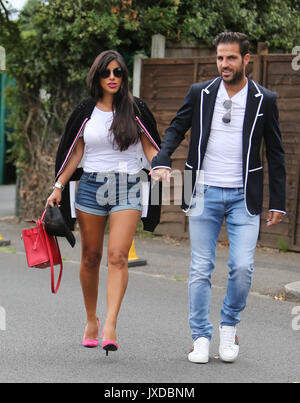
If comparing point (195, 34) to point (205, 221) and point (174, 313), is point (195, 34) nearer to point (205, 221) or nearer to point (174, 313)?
point (174, 313)

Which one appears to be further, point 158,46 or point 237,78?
point 158,46

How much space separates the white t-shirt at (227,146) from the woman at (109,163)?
1.66 feet

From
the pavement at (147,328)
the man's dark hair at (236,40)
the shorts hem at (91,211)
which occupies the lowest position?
the pavement at (147,328)

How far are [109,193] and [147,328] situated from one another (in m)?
1.44

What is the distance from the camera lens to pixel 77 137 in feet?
17.1

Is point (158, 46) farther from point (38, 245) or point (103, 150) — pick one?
point (38, 245)

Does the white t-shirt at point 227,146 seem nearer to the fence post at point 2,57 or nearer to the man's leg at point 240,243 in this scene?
the man's leg at point 240,243

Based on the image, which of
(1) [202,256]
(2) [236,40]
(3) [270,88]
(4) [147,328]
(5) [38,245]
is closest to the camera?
(2) [236,40]

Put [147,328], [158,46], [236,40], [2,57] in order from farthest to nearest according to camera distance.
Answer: [2,57]
[158,46]
[147,328]
[236,40]

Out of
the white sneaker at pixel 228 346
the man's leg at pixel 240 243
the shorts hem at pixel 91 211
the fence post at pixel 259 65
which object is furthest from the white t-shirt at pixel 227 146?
the fence post at pixel 259 65

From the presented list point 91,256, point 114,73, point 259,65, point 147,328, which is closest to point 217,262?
point 259,65

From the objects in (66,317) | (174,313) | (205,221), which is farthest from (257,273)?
(205,221)

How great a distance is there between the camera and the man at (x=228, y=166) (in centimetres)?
487

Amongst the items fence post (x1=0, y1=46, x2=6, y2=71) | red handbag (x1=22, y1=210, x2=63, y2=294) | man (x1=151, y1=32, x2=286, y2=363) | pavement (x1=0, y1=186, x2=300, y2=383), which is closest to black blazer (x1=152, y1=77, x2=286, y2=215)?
man (x1=151, y1=32, x2=286, y2=363)
